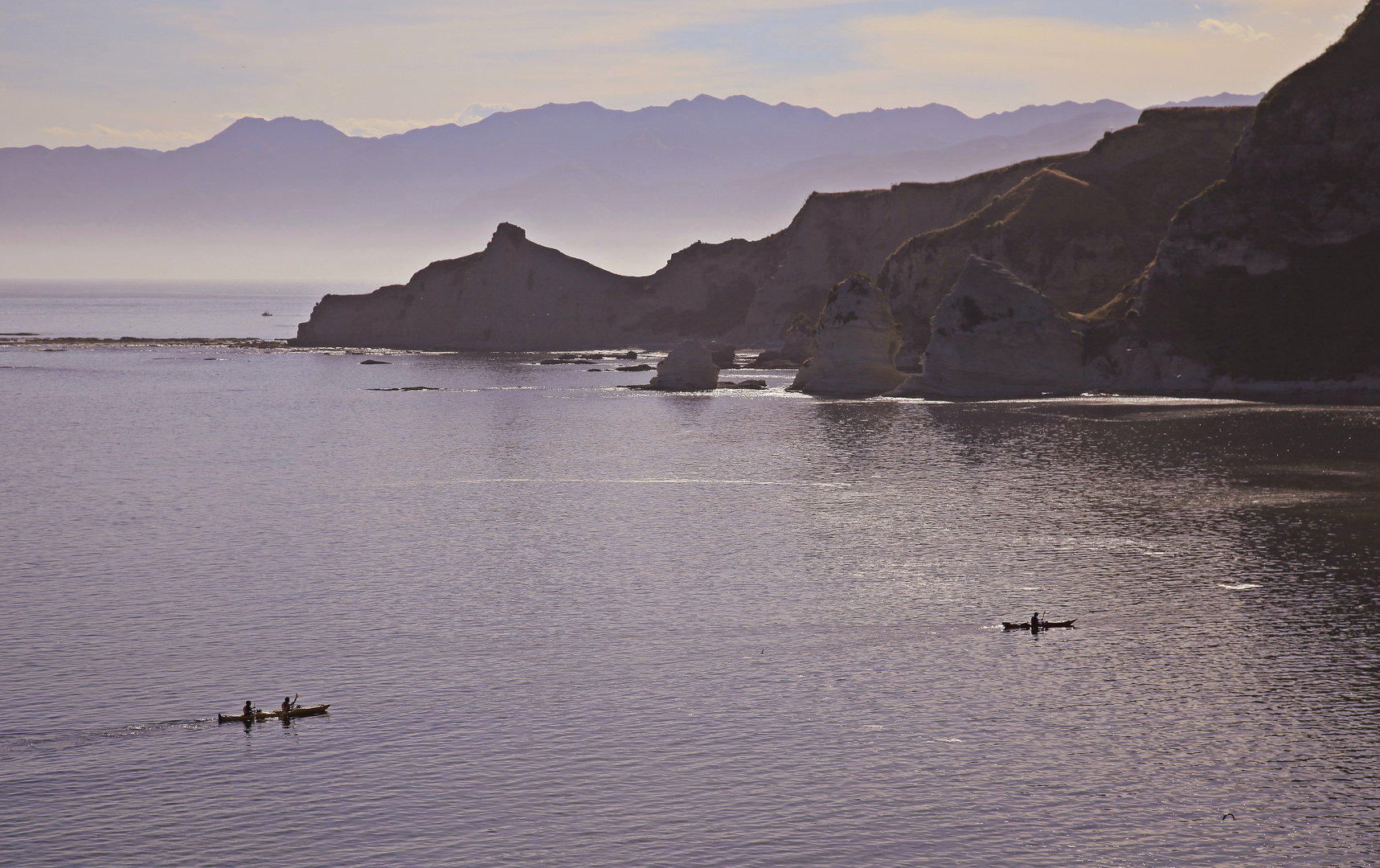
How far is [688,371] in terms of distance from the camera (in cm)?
14750

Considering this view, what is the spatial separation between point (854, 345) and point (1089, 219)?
33811 millimetres

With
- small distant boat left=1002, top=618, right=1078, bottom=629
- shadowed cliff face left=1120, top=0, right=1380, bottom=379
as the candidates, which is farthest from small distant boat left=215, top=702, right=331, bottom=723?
shadowed cliff face left=1120, top=0, right=1380, bottom=379

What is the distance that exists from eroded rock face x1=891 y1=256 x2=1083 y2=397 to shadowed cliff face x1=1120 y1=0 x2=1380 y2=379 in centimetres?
860

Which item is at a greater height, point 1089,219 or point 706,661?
point 1089,219

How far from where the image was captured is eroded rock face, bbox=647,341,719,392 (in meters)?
148

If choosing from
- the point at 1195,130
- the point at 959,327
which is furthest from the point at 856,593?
the point at 1195,130

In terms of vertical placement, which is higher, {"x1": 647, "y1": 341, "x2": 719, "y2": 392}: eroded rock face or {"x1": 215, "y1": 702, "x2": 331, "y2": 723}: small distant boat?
{"x1": 647, "y1": 341, "x2": 719, "y2": 392}: eroded rock face

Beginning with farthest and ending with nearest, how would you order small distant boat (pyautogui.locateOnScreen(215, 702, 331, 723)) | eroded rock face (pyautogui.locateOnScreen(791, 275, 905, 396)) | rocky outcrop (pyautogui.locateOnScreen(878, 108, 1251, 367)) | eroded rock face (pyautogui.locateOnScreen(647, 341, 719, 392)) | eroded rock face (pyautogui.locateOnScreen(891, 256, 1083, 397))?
1. eroded rock face (pyautogui.locateOnScreen(647, 341, 719, 392))
2. rocky outcrop (pyautogui.locateOnScreen(878, 108, 1251, 367))
3. eroded rock face (pyautogui.locateOnScreen(791, 275, 905, 396))
4. eroded rock face (pyautogui.locateOnScreen(891, 256, 1083, 397))
5. small distant boat (pyautogui.locateOnScreen(215, 702, 331, 723))

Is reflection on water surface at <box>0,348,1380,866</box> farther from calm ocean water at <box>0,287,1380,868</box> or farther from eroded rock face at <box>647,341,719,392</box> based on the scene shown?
eroded rock face at <box>647,341,719,392</box>

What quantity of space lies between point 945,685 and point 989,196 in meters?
153

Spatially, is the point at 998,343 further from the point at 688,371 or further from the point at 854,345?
the point at 688,371

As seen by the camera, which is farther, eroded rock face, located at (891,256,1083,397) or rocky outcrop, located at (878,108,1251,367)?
rocky outcrop, located at (878,108,1251,367)

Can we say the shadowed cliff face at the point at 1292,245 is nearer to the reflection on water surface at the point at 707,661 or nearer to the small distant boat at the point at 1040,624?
the reflection on water surface at the point at 707,661

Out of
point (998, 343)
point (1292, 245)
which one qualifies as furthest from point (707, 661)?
point (1292, 245)
